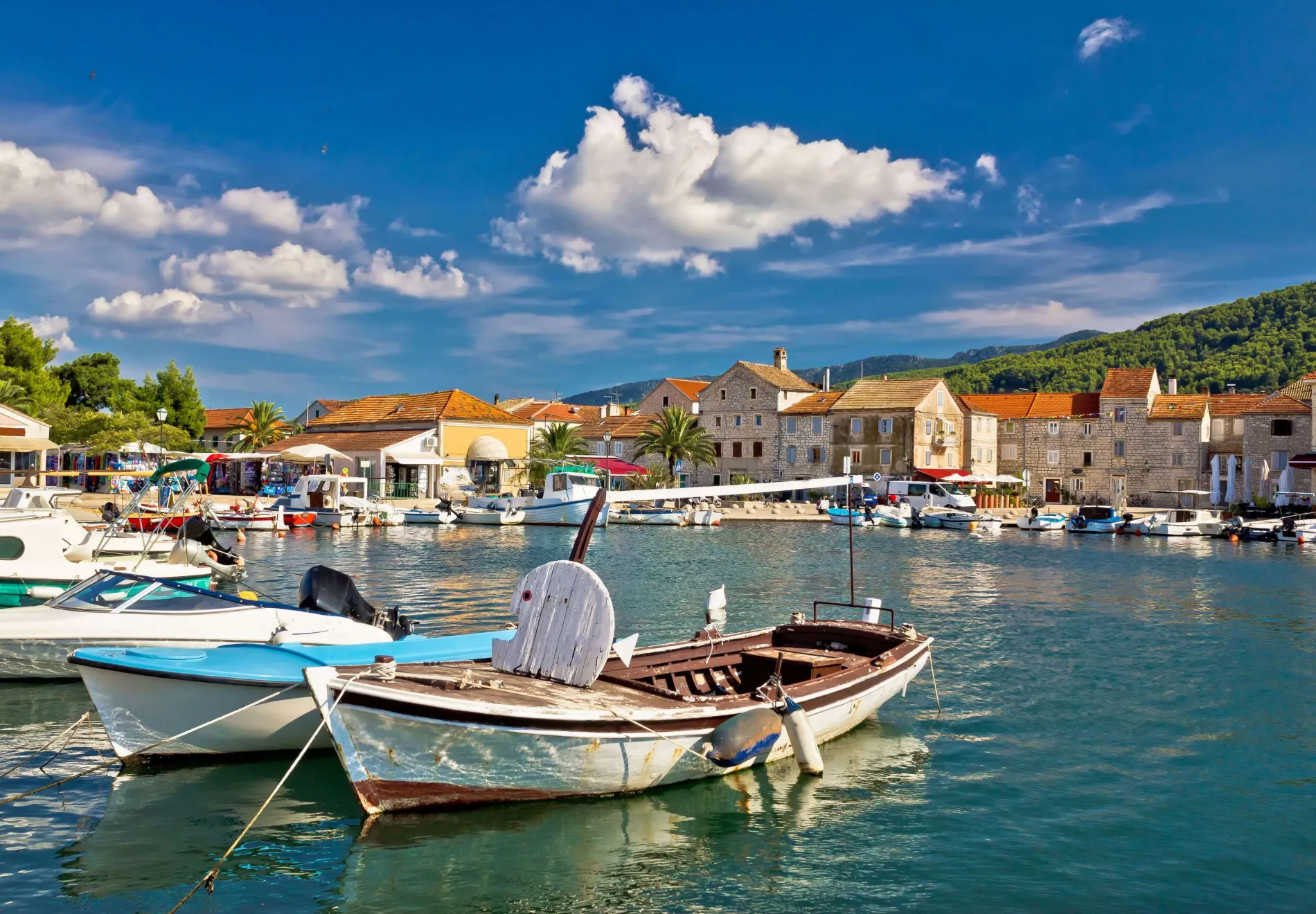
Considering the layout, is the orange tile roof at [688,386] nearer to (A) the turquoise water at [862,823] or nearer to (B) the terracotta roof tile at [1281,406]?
(B) the terracotta roof tile at [1281,406]

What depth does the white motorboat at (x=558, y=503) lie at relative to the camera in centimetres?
5694

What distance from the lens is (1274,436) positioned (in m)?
66.9

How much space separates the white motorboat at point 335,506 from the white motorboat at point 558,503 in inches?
251

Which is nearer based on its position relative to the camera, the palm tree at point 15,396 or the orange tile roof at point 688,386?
the palm tree at point 15,396

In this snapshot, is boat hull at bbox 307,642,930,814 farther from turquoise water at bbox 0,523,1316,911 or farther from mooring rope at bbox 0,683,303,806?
mooring rope at bbox 0,683,303,806

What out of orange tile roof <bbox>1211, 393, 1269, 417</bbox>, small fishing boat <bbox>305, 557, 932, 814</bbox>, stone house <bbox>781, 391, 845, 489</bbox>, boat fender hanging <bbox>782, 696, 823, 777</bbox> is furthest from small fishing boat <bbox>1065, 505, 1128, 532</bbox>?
boat fender hanging <bbox>782, 696, 823, 777</bbox>

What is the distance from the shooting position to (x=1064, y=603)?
88.3ft

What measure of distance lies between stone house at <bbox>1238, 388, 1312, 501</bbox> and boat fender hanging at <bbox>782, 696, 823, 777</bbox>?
6522cm

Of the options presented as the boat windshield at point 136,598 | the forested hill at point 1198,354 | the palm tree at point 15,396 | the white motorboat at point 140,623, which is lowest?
the white motorboat at point 140,623

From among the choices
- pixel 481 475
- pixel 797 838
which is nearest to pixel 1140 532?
pixel 481 475

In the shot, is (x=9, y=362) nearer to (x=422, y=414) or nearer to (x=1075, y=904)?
(x=422, y=414)

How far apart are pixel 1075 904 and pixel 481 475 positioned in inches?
2494

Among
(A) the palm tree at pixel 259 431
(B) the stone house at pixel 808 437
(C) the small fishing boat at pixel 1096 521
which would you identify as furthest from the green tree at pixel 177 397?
(C) the small fishing boat at pixel 1096 521

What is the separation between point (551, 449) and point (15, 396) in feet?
114
